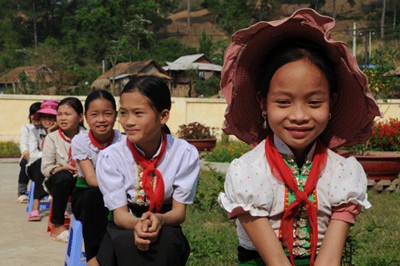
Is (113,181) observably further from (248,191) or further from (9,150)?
(9,150)

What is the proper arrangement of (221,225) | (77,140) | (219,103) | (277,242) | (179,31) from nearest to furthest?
(277,242) → (77,140) → (221,225) → (219,103) → (179,31)

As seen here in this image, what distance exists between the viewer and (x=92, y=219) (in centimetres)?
393

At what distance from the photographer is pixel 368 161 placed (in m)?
8.00

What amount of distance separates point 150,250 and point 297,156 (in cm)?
92

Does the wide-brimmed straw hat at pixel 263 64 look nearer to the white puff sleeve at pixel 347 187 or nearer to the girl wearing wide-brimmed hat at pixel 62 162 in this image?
the white puff sleeve at pixel 347 187

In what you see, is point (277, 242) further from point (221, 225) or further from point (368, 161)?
point (368, 161)

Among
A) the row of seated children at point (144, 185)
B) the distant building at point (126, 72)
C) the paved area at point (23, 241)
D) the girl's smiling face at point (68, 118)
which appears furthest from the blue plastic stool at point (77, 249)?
the distant building at point (126, 72)

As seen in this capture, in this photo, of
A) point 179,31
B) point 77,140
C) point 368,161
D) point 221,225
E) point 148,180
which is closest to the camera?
point 148,180

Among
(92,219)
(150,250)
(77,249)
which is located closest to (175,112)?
(77,249)

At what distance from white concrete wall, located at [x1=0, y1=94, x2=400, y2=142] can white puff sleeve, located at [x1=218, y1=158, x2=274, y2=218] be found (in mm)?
16464

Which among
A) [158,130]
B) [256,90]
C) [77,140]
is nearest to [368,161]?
[77,140]

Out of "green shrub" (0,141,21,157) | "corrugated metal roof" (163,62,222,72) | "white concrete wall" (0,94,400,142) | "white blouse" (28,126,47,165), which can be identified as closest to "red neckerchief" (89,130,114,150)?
"white blouse" (28,126,47,165)

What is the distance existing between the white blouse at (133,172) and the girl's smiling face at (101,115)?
100 centimetres

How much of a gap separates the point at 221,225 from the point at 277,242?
3567 millimetres
